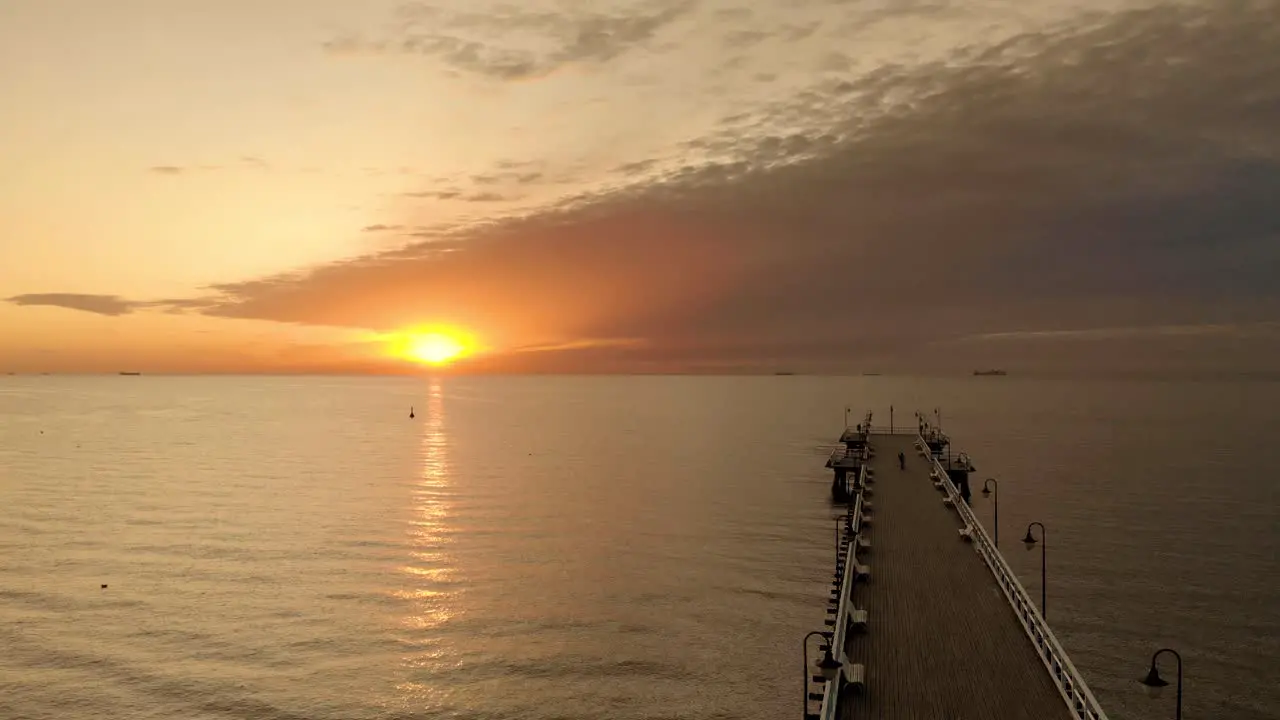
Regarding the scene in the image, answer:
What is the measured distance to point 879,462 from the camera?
235ft

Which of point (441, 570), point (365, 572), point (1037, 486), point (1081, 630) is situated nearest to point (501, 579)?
point (441, 570)

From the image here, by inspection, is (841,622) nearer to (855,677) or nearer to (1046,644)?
(855,677)

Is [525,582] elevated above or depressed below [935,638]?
below

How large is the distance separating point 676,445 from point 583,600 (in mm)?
77839

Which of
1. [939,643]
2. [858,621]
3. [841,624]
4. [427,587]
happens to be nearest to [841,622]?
[841,624]

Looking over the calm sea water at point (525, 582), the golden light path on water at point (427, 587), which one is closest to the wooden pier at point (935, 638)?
the calm sea water at point (525, 582)

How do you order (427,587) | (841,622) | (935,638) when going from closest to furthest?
(841,622) < (935,638) < (427,587)

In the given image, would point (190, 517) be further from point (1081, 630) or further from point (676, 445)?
point (676, 445)

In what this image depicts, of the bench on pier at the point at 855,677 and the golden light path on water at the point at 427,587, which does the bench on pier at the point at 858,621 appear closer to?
the bench on pier at the point at 855,677

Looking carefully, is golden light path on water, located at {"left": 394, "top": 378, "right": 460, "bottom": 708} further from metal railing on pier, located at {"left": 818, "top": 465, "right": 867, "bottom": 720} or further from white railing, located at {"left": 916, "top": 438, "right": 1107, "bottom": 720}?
white railing, located at {"left": 916, "top": 438, "right": 1107, "bottom": 720}

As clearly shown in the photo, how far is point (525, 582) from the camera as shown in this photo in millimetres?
43938

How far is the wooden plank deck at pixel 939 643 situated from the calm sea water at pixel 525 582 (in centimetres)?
442

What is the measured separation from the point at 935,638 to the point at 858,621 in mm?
2435

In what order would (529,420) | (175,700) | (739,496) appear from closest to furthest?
(175,700), (739,496), (529,420)
